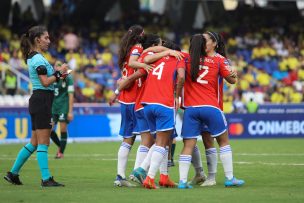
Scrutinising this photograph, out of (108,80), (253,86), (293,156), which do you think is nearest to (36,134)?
(293,156)

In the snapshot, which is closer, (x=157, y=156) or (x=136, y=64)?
(x=157, y=156)

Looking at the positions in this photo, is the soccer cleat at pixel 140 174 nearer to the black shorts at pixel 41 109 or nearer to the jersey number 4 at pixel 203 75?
the black shorts at pixel 41 109

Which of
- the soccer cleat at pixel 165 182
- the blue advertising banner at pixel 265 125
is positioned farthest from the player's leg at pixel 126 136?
the blue advertising banner at pixel 265 125

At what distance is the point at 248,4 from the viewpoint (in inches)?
1833

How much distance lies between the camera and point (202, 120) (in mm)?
12406

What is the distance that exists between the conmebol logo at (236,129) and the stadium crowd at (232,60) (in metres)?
1.14

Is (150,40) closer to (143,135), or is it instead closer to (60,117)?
(143,135)

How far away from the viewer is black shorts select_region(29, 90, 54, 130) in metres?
12.2

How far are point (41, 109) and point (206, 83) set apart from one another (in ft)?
8.20

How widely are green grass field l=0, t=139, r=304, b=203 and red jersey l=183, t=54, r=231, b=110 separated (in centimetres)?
130

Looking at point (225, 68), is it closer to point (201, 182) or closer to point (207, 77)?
point (207, 77)

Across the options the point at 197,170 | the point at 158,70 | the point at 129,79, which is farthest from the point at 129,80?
the point at 197,170

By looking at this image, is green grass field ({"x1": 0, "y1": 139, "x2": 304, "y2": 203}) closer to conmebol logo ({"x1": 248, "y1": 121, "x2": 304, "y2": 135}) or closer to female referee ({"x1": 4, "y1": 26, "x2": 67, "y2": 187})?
female referee ({"x1": 4, "y1": 26, "x2": 67, "y2": 187})

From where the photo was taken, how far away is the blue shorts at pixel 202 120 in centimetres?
1227
